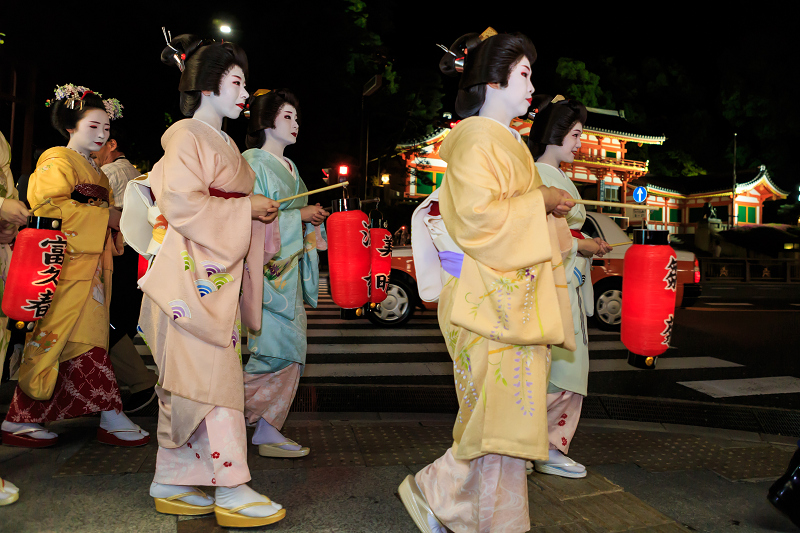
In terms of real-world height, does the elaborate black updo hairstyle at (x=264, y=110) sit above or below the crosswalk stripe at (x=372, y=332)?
above

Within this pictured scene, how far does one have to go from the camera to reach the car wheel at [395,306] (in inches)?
315

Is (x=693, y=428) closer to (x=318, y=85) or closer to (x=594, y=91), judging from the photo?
(x=318, y=85)

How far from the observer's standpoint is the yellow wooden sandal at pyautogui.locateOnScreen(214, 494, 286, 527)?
2260mm

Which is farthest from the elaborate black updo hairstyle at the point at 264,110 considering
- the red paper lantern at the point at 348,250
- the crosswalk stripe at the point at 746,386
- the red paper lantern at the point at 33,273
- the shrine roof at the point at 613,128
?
the shrine roof at the point at 613,128

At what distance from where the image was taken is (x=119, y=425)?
10.6 ft

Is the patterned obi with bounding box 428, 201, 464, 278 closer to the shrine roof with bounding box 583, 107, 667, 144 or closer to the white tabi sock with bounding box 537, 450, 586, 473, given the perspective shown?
the white tabi sock with bounding box 537, 450, 586, 473

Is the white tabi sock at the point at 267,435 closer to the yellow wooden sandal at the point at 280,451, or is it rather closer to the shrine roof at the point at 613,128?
the yellow wooden sandal at the point at 280,451

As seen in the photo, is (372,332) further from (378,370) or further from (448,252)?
(448,252)

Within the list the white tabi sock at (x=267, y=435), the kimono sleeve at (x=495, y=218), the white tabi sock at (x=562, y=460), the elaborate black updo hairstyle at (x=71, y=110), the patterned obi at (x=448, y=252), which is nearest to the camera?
the kimono sleeve at (x=495, y=218)

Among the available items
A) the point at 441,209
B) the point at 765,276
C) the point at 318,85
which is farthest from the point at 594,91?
the point at 441,209

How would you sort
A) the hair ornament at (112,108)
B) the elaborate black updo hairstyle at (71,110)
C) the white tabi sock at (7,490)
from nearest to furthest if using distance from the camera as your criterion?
the white tabi sock at (7,490) < the elaborate black updo hairstyle at (71,110) < the hair ornament at (112,108)

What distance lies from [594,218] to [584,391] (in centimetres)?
544

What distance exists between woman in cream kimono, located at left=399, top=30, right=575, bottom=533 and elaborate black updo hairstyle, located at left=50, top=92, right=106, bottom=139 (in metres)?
2.39

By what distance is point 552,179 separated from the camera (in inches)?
117
